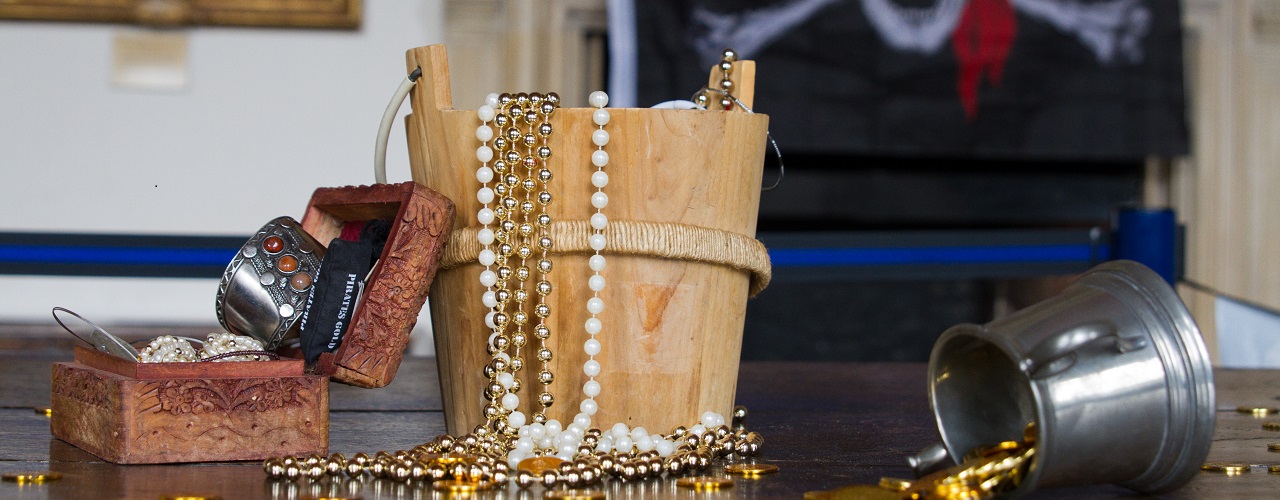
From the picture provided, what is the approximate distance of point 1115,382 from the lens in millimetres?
527

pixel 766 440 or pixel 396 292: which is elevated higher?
pixel 396 292

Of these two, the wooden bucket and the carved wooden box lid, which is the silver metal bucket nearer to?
the wooden bucket

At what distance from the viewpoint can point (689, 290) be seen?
0.72 metres

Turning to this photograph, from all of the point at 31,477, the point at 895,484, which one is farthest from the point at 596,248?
the point at 31,477

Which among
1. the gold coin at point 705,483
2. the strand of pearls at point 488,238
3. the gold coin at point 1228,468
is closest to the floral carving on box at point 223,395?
the strand of pearls at point 488,238

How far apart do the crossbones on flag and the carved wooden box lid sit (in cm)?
191

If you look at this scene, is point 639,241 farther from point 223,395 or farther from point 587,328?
point 223,395

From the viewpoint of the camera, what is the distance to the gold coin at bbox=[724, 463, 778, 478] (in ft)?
2.07

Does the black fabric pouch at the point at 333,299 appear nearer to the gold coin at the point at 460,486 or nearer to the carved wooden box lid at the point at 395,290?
the carved wooden box lid at the point at 395,290

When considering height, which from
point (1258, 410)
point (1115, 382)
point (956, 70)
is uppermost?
point (956, 70)

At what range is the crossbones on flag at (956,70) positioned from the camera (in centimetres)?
256

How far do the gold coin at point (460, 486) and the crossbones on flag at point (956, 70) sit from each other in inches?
79.8

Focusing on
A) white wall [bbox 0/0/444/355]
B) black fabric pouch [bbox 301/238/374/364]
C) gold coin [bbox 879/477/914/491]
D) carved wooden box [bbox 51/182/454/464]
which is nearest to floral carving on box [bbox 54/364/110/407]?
carved wooden box [bbox 51/182/454/464]

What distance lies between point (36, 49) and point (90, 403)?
7.57ft
